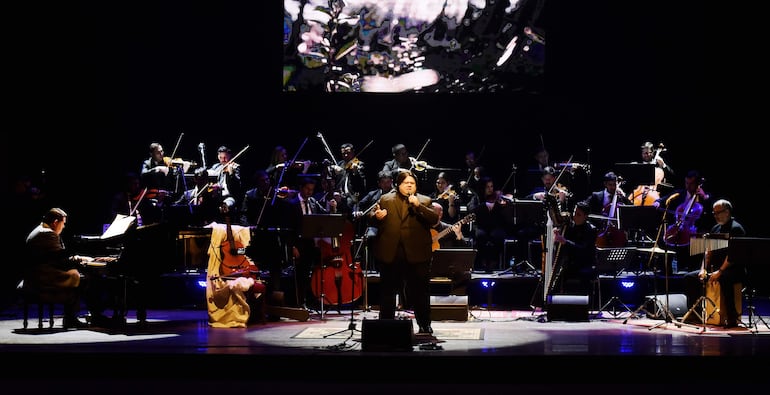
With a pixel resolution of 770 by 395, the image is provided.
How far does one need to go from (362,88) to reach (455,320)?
A: 5081mm

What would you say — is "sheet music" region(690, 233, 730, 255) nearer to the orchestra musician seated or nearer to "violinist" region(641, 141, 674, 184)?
the orchestra musician seated

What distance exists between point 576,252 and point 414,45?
4902 millimetres

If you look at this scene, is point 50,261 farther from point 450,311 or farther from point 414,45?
point 414,45

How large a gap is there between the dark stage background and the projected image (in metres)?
0.29

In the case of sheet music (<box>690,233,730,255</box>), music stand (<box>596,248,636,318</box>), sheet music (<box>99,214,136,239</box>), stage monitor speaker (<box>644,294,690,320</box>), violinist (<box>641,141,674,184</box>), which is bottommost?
stage monitor speaker (<box>644,294,690,320</box>)

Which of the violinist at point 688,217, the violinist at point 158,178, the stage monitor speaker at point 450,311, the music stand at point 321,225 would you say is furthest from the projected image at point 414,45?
the music stand at point 321,225

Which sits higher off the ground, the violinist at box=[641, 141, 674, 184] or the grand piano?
the violinist at box=[641, 141, 674, 184]

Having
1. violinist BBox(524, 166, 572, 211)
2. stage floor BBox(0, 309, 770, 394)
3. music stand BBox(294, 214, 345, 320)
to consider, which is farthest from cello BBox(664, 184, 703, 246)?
music stand BBox(294, 214, 345, 320)

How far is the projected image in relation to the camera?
549 inches

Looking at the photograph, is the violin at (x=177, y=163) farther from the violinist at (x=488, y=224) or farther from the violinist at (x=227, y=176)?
the violinist at (x=488, y=224)

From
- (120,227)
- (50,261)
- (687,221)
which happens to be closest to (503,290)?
(687,221)

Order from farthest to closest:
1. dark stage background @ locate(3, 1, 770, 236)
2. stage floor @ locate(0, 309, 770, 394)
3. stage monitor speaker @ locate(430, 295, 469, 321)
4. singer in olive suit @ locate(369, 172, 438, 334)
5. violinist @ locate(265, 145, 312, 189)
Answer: dark stage background @ locate(3, 1, 770, 236) < violinist @ locate(265, 145, 312, 189) < stage monitor speaker @ locate(430, 295, 469, 321) < singer in olive suit @ locate(369, 172, 438, 334) < stage floor @ locate(0, 309, 770, 394)

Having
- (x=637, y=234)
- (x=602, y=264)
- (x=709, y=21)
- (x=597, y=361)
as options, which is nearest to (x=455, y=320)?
(x=602, y=264)

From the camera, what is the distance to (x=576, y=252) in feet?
35.1
